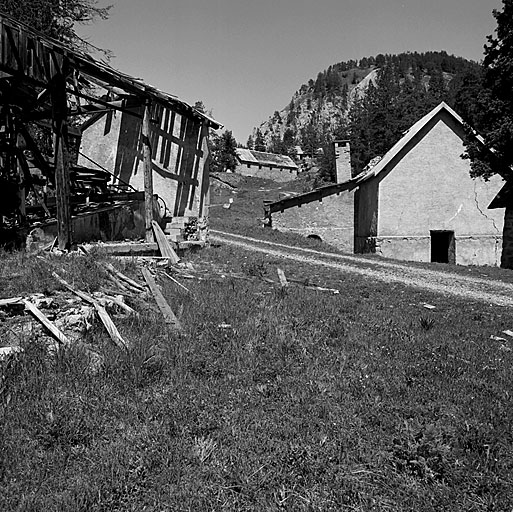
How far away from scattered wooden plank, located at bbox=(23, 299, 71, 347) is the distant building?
76580mm

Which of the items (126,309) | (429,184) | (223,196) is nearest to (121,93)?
(126,309)

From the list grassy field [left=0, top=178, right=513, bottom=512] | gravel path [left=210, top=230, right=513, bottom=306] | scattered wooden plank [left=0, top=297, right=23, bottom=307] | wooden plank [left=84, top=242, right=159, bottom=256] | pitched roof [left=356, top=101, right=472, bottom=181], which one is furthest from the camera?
pitched roof [left=356, top=101, right=472, bottom=181]

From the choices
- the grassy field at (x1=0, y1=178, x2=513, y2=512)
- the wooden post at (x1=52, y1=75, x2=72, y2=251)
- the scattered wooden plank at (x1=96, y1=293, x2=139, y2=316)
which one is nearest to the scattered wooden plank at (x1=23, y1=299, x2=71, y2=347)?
the grassy field at (x1=0, y1=178, x2=513, y2=512)

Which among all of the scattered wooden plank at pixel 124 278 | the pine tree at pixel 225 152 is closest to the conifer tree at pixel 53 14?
the scattered wooden plank at pixel 124 278

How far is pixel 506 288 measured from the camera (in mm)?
10930

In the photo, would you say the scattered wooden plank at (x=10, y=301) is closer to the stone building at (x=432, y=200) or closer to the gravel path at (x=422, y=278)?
the gravel path at (x=422, y=278)

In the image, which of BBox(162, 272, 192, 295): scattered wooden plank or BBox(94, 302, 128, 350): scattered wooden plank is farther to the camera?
BBox(162, 272, 192, 295): scattered wooden plank

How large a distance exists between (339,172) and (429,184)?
26.7 feet

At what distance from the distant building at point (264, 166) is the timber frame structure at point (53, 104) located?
67605 mm

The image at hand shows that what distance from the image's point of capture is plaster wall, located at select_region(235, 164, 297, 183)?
269 feet

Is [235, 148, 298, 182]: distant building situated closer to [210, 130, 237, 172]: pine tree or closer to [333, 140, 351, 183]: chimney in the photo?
[210, 130, 237, 172]: pine tree

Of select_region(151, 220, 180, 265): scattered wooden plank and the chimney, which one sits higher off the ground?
the chimney

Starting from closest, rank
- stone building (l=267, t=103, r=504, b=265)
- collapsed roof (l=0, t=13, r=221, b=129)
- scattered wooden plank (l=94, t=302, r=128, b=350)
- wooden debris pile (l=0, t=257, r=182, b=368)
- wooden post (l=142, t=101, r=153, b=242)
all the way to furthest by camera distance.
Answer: wooden debris pile (l=0, t=257, r=182, b=368) → scattered wooden plank (l=94, t=302, r=128, b=350) → collapsed roof (l=0, t=13, r=221, b=129) → wooden post (l=142, t=101, r=153, b=242) → stone building (l=267, t=103, r=504, b=265)

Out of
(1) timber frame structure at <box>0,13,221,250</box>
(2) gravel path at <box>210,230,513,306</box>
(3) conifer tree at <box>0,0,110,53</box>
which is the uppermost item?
(3) conifer tree at <box>0,0,110,53</box>
